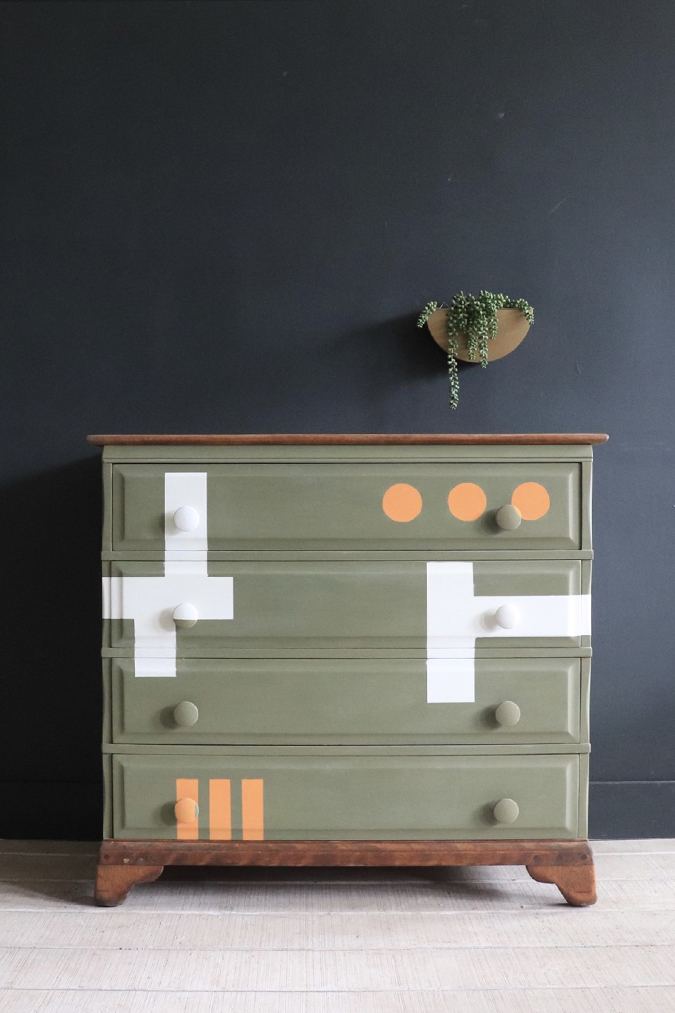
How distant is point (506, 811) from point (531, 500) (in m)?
0.72

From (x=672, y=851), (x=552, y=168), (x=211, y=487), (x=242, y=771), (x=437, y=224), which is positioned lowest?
(x=672, y=851)

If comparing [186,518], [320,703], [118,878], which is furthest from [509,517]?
[118,878]

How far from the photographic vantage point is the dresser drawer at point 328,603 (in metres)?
1.75

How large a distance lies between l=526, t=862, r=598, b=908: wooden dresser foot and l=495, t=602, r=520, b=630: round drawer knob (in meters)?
0.57

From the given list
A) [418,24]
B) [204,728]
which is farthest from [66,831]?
[418,24]

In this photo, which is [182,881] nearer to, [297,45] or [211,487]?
[211,487]

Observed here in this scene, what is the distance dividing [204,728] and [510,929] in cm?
83

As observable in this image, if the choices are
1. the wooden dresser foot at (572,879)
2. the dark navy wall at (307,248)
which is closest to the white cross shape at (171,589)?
the dark navy wall at (307,248)

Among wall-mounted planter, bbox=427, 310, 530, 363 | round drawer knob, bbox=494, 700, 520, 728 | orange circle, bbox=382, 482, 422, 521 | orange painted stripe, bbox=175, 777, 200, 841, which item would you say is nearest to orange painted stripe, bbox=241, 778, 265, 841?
orange painted stripe, bbox=175, 777, 200, 841

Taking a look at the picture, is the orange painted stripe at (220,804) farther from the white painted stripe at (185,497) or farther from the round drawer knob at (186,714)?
the white painted stripe at (185,497)

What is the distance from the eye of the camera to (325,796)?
1753 mm

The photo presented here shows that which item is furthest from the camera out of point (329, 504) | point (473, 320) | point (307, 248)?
point (307, 248)

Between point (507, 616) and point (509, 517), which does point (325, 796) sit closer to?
point (507, 616)

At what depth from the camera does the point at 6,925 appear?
1723 mm
